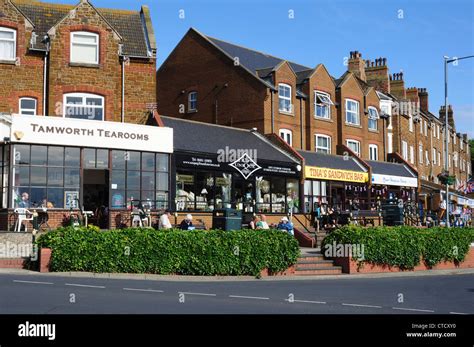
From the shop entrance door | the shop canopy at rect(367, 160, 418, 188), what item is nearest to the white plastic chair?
the shop entrance door

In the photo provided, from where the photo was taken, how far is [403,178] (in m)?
40.6

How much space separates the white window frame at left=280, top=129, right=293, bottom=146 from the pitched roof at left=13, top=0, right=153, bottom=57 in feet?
33.4

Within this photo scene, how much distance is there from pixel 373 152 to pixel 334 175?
870 centimetres

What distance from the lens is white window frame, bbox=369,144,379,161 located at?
4178 cm

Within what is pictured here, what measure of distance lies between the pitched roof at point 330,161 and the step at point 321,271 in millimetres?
13284

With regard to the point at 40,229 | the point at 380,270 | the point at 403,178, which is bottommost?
the point at 380,270

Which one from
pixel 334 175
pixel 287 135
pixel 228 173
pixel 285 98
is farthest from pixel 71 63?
pixel 334 175

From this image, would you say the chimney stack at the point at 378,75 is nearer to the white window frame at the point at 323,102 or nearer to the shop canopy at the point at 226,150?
the white window frame at the point at 323,102

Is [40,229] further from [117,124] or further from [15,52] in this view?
[15,52]

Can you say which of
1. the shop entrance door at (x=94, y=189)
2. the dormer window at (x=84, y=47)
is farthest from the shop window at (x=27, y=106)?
the shop entrance door at (x=94, y=189)

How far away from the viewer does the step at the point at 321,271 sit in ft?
64.2

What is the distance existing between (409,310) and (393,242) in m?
10.1

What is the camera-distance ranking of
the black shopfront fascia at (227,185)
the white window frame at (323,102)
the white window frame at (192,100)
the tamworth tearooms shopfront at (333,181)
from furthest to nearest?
the white window frame at (192,100)
the white window frame at (323,102)
the tamworth tearooms shopfront at (333,181)
the black shopfront fascia at (227,185)
